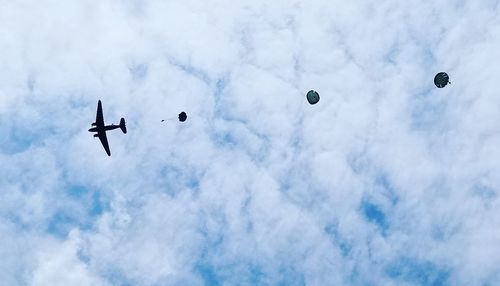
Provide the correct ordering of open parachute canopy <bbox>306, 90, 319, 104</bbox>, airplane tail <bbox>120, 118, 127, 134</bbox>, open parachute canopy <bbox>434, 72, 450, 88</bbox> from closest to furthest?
open parachute canopy <bbox>434, 72, 450, 88</bbox> → open parachute canopy <bbox>306, 90, 319, 104</bbox> → airplane tail <bbox>120, 118, 127, 134</bbox>

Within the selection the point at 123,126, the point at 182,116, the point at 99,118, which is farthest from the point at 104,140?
the point at 182,116

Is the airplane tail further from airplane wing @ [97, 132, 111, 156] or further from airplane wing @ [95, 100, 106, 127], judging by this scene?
airplane wing @ [97, 132, 111, 156]

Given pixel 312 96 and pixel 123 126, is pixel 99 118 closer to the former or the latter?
pixel 123 126

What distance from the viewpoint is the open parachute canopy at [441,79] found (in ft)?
191

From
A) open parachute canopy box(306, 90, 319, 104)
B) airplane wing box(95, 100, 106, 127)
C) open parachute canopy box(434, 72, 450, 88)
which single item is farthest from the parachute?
open parachute canopy box(434, 72, 450, 88)

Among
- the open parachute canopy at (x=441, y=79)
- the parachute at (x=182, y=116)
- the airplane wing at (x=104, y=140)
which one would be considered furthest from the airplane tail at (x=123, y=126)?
the open parachute canopy at (x=441, y=79)

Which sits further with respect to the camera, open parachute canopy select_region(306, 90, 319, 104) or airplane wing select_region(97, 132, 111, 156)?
airplane wing select_region(97, 132, 111, 156)

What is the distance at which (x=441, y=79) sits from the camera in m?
58.4

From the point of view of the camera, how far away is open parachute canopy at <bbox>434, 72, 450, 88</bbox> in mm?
58188

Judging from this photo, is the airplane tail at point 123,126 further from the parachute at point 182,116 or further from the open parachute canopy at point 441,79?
the open parachute canopy at point 441,79

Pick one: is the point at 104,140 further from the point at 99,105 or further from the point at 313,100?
the point at 313,100

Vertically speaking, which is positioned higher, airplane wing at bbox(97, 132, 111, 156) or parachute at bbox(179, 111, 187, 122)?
airplane wing at bbox(97, 132, 111, 156)

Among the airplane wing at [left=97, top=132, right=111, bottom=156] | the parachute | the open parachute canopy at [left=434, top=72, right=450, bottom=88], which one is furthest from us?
the airplane wing at [left=97, top=132, right=111, bottom=156]

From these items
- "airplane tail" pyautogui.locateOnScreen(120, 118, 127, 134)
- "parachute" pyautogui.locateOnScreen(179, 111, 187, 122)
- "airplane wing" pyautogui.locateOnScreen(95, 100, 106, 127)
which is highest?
"airplane wing" pyautogui.locateOnScreen(95, 100, 106, 127)
